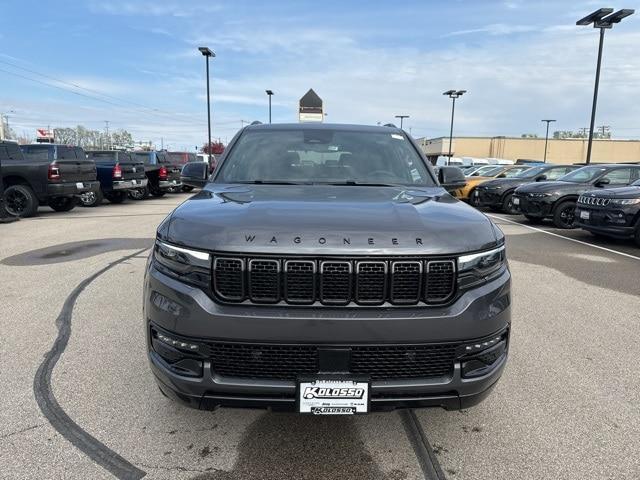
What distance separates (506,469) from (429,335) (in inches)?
37.4

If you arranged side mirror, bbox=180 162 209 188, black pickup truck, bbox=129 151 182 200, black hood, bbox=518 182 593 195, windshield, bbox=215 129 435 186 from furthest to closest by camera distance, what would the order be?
black pickup truck, bbox=129 151 182 200 → black hood, bbox=518 182 593 195 → side mirror, bbox=180 162 209 188 → windshield, bbox=215 129 435 186

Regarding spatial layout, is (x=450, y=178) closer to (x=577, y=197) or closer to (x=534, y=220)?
(x=577, y=197)

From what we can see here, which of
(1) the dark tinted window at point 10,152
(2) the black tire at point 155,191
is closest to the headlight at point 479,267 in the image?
(1) the dark tinted window at point 10,152

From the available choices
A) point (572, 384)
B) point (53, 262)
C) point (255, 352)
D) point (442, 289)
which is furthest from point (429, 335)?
point (53, 262)

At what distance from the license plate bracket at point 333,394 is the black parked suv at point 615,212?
343 inches

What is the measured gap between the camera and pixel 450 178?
4094 mm

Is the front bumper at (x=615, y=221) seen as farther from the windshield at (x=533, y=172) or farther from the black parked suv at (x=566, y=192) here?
the windshield at (x=533, y=172)

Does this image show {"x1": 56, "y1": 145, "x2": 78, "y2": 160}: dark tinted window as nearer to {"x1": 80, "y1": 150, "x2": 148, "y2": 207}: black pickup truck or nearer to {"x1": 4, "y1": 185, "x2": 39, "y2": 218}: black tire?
{"x1": 80, "y1": 150, "x2": 148, "y2": 207}: black pickup truck

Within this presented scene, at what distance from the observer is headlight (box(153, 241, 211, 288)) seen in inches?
92.0

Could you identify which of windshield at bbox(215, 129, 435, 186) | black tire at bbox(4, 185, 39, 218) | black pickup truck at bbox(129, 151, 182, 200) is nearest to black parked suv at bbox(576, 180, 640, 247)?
windshield at bbox(215, 129, 435, 186)

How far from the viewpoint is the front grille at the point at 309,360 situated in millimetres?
2275

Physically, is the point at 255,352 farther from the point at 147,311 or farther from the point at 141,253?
the point at 141,253

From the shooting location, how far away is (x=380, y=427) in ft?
9.70

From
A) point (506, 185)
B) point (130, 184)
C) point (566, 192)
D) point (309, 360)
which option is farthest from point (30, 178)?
point (506, 185)
